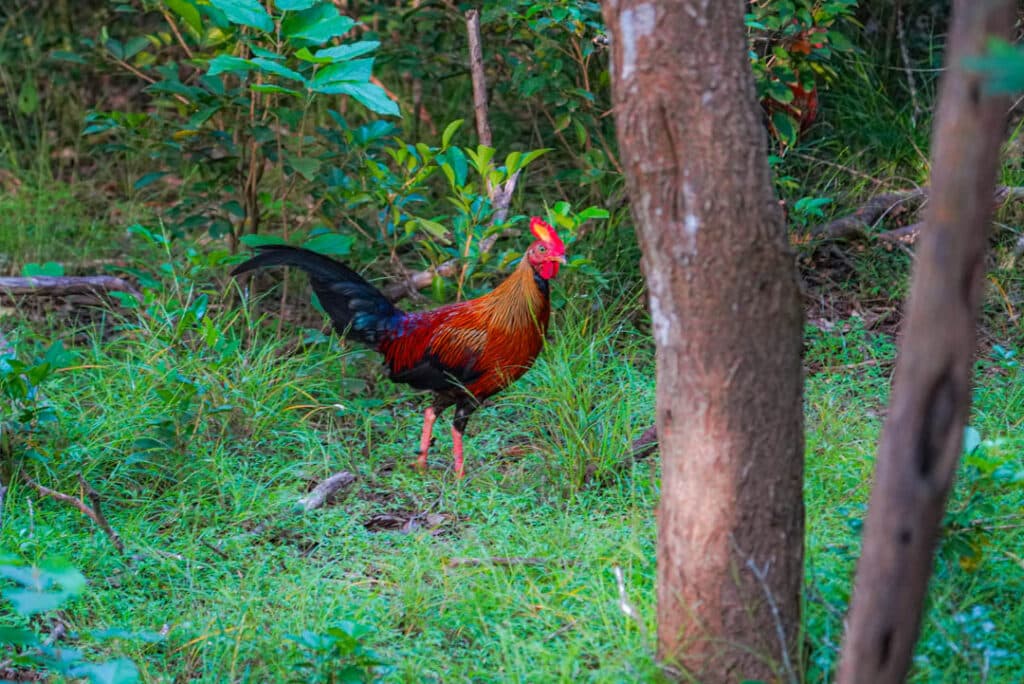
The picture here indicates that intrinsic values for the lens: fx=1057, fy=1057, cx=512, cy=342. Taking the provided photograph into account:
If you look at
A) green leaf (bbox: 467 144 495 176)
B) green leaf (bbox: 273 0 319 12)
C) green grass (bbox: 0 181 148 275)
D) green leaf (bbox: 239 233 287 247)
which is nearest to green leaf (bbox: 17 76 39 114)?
green grass (bbox: 0 181 148 275)

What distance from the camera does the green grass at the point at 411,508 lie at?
272 centimetres

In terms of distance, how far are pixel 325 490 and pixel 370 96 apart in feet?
4.70

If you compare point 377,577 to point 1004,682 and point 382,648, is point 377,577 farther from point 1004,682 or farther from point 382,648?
point 1004,682

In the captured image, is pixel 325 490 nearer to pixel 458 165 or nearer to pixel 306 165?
pixel 458 165

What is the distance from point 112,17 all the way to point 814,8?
5038mm

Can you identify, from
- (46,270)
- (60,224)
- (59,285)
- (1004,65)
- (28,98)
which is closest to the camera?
(1004,65)

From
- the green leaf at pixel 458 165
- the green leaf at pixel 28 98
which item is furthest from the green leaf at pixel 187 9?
the green leaf at pixel 28 98

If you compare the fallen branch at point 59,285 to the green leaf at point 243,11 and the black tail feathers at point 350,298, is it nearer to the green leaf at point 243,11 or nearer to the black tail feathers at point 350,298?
the black tail feathers at point 350,298

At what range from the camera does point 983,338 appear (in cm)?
481

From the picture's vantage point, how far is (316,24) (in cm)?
410

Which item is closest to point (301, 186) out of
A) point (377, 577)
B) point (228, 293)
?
point (228, 293)

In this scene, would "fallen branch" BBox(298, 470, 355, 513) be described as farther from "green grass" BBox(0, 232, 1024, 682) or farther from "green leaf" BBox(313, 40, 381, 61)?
"green leaf" BBox(313, 40, 381, 61)

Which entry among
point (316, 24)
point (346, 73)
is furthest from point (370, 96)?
point (316, 24)

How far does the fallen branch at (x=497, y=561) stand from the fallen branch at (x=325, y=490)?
2.23ft
